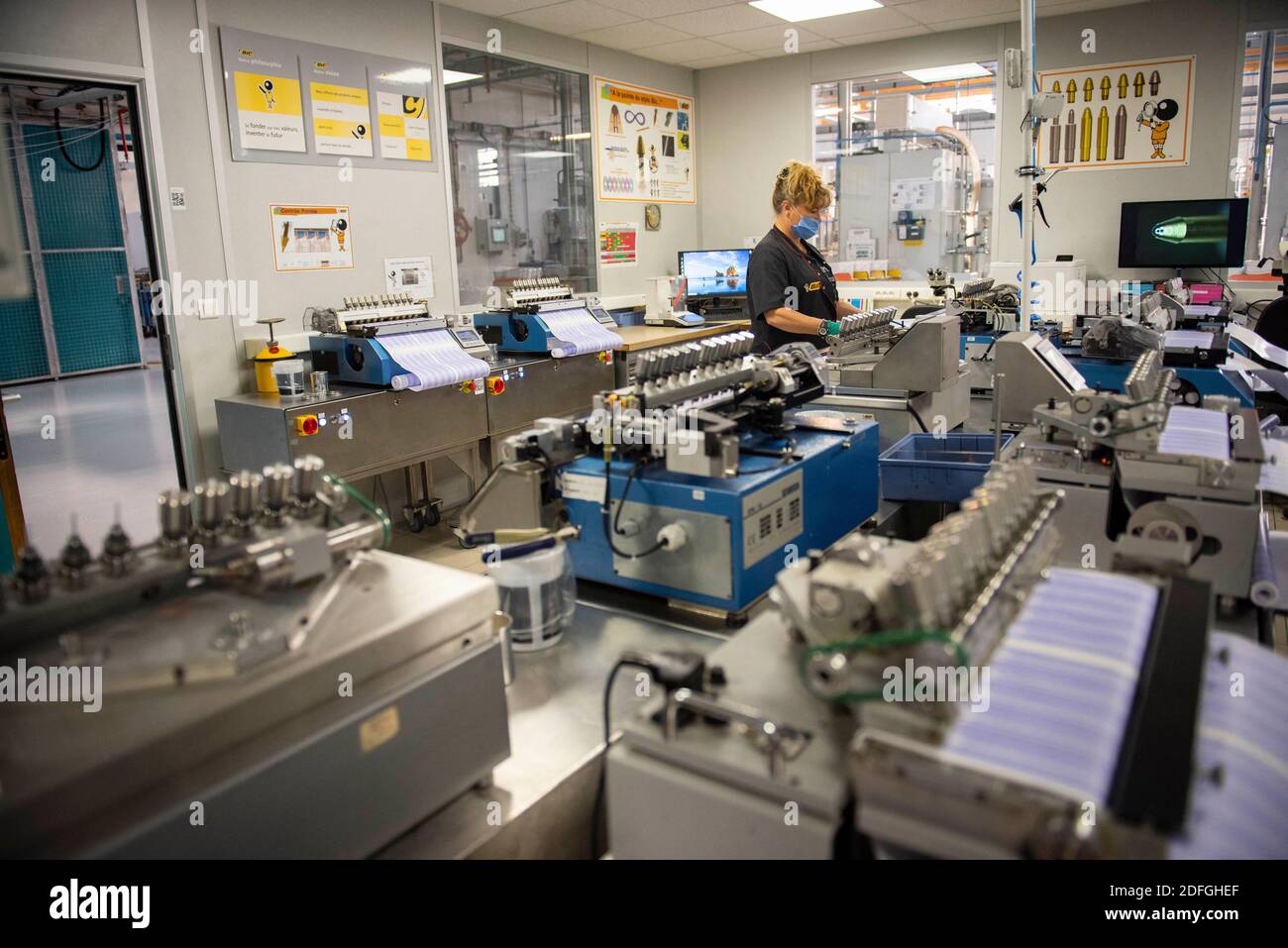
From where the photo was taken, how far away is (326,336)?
146 inches

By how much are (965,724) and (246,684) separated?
0.75 m

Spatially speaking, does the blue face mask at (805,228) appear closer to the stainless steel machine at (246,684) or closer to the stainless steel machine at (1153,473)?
the stainless steel machine at (1153,473)

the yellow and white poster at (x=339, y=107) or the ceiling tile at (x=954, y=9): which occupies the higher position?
the ceiling tile at (x=954, y=9)

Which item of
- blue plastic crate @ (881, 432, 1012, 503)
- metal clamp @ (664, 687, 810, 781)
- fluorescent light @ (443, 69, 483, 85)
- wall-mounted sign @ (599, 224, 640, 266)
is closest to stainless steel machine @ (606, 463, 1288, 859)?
metal clamp @ (664, 687, 810, 781)

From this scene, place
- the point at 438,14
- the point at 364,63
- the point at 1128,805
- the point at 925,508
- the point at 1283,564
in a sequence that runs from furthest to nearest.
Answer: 1. the point at 438,14
2. the point at 364,63
3. the point at 925,508
4. the point at 1283,564
5. the point at 1128,805

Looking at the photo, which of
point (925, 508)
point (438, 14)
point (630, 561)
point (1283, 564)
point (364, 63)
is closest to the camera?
point (630, 561)

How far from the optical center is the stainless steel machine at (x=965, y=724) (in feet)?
2.56

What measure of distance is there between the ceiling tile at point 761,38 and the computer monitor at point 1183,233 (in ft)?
7.65

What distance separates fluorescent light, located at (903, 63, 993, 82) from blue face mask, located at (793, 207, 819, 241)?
3.03 m

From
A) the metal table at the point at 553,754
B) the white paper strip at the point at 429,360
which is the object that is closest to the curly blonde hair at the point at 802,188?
the white paper strip at the point at 429,360

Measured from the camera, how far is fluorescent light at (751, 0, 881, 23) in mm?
4910

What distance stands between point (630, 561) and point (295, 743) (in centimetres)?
94

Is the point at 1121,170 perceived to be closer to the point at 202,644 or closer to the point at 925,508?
the point at 925,508
